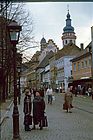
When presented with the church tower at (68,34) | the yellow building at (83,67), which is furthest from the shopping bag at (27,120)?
the church tower at (68,34)

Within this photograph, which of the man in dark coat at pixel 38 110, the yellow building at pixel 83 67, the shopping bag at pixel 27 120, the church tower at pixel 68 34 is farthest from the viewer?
the church tower at pixel 68 34

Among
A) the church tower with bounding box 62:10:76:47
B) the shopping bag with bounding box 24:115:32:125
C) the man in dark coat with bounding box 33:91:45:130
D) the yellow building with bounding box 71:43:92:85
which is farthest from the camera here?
the church tower with bounding box 62:10:76:47

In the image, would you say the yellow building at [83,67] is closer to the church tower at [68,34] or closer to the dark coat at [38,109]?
the dark coat at [38,109]

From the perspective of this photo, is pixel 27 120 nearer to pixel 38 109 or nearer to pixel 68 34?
pixel 38 109

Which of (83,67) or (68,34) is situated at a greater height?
(68,34)

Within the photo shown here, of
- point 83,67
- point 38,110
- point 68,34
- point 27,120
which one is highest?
point 68,34

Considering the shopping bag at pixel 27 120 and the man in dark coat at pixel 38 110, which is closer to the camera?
the shopping bag at pixel 27 120

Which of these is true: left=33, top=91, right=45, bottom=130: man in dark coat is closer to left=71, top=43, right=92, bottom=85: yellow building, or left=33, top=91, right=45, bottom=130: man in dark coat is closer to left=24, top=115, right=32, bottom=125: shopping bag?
left=24, top=115, right=32, bottom=125: shopping bag

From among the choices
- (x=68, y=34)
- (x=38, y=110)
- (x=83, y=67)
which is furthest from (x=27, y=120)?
(x=68, y=34)

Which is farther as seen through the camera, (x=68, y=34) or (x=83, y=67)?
(x=68, y=34)

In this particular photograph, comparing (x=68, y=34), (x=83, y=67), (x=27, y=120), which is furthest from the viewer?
(x=68, y=34)

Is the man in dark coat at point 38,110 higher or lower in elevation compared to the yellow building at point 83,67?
lower

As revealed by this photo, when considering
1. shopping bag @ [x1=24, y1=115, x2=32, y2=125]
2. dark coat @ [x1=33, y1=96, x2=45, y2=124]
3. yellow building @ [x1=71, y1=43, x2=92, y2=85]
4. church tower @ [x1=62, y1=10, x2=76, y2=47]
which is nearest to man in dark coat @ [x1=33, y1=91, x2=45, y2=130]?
dark coat @ [x1=33, y1=96, x2=45, y2=124]

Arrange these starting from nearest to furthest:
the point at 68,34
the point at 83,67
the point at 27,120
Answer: the point at 27,120 → the point at 83,67 → the point at 68,34
